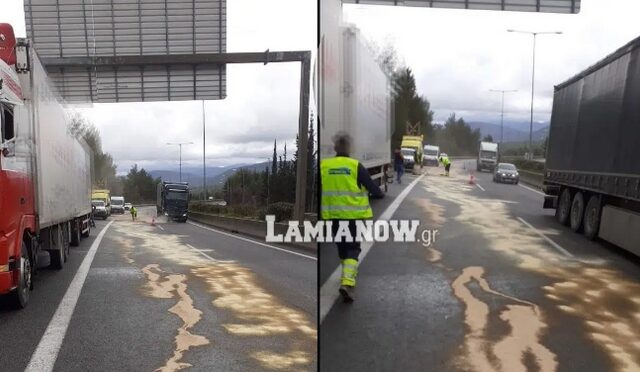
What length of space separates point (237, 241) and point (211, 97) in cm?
87

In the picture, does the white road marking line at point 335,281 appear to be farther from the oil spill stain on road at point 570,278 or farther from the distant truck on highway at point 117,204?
the distant truck on highway at point 117,204

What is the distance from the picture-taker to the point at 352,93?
5.62 feet

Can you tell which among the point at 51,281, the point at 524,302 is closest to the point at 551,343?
the point at 524,302

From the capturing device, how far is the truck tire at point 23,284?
399cm

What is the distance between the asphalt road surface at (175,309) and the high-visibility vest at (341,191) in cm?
90

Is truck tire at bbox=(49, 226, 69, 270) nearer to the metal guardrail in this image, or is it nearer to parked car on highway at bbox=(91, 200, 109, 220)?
parked car on highway at bbox=(91, 200, 109, 220)

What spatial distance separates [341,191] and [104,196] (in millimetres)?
1958

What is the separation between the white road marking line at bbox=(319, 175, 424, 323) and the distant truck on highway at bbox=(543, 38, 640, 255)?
0.56m

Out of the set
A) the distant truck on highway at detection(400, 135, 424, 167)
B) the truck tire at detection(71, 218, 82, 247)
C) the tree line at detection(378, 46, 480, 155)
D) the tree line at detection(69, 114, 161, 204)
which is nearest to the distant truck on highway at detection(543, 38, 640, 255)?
the tree line at detection(378, 46, 480, 155)

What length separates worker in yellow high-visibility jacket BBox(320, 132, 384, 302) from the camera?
169cm

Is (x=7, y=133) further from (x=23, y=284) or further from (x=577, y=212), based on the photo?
(x=577, y=212)

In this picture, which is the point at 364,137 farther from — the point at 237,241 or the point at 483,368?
the point at 237,241

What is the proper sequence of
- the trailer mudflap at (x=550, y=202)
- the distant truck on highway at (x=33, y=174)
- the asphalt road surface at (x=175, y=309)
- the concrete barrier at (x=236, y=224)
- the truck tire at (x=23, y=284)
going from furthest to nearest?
the truck tire at (x=23, y=284), the distant truck on highway at (x=33, y=174), the asphalt road surface at (x=175, y=309), the concrete barrier at (x=236, y=224), the trailer mudflap at (x=550, y=202)

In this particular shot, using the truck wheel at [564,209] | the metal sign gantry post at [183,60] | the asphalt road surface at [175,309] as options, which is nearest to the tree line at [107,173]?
the asphalt road surface at [175,309]
